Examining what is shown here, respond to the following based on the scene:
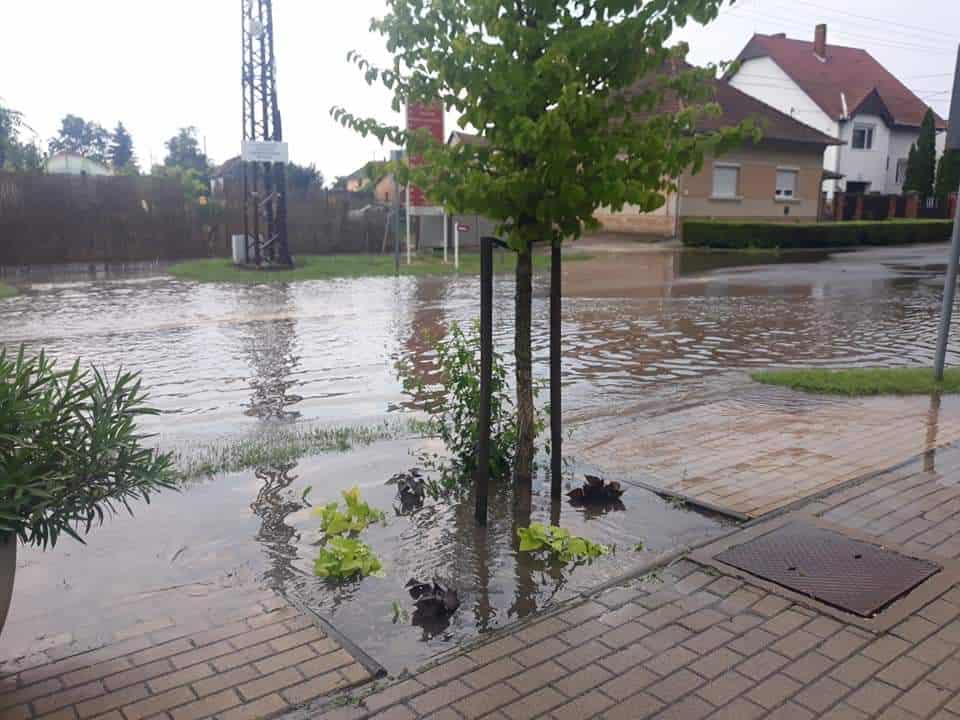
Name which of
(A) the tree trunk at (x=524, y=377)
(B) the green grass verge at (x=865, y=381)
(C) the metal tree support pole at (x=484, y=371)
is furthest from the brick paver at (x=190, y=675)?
(B) the green grass verge at (x=865, y=381)

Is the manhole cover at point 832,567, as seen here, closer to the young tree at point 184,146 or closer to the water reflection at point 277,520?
the water reflection at point 277,520

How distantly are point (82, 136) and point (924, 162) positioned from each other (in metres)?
93.6

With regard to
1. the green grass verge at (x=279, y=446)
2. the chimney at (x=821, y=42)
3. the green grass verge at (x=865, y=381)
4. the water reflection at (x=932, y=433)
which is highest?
the chimney at (x=821, y=42)

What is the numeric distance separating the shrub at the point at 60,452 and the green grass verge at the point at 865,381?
7124mm

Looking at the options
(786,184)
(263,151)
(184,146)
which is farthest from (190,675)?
(184,146)

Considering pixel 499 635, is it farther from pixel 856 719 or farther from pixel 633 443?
pixel 633 443

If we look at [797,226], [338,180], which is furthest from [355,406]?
[338,180]

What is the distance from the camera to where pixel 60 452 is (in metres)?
3.28

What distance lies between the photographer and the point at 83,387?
11.3 ft

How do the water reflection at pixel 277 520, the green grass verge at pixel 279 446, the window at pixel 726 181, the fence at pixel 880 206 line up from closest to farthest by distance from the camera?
1. the water reflection at pixel 277 520
2. the green grass verge at pixel 279 446
3. the window at pixel 726 181
4. the fence at pixel 880 206

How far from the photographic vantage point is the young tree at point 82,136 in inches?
3959

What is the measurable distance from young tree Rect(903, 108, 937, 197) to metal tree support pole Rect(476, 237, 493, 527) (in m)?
50.2

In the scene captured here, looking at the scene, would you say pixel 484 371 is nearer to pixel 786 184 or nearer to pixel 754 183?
pixel 754 183

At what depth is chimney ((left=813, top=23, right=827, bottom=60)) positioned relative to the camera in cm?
5109
